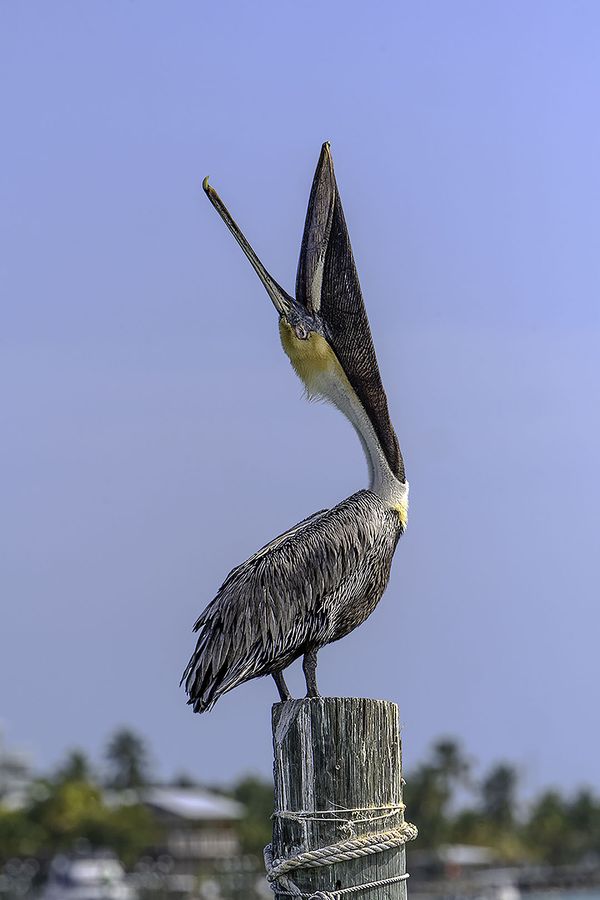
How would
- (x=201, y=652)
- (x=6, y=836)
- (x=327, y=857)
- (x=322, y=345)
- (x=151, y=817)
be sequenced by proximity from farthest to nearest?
1. (x=151, y=817)
2. (x=6, y=836)
3. (x=322, y=345)
4. (x=201, y=652)
5. (x=327, y=857)

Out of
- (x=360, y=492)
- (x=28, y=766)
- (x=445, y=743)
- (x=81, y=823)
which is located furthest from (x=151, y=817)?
(x=360, y=492)

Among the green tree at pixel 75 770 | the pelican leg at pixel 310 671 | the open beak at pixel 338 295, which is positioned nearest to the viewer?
the pelican leg at pixel 310 671

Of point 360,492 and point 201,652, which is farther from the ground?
point 360,492

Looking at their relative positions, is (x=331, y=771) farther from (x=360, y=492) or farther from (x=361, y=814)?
(x=360, y=492)

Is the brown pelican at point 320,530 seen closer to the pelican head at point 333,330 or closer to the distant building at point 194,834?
the pelican head at point 333,330

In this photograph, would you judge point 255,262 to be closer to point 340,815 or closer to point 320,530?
point 320,530

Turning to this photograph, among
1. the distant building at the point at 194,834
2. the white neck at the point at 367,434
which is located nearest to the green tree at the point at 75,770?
the distant building at the point at 194,834

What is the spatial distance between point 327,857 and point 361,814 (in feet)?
0.55

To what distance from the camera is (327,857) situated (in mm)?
5172

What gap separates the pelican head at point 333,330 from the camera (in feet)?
21.4

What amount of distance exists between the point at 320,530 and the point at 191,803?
84615mm

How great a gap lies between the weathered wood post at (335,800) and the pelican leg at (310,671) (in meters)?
0.78

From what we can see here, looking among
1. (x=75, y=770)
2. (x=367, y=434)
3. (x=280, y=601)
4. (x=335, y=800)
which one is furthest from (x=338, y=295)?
(x=75, y=770)

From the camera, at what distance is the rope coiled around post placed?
5160 mm
